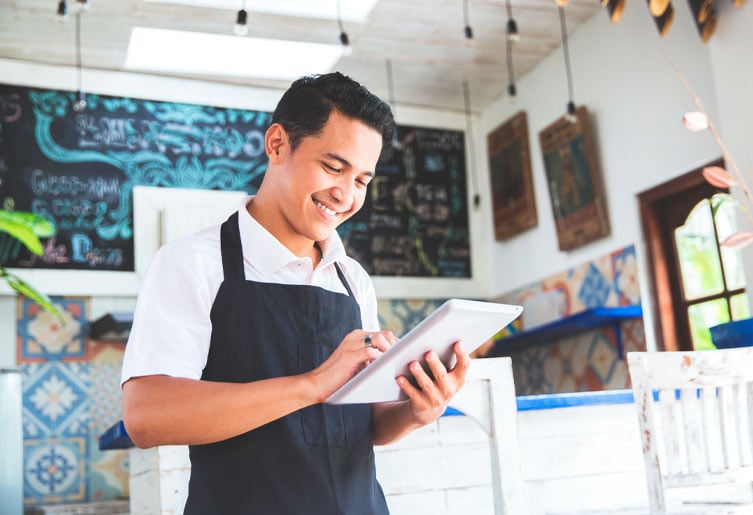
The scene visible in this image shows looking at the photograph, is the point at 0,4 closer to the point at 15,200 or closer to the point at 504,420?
the point at 15,200

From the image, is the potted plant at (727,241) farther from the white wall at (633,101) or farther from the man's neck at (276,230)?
the man's neck at (276,230)

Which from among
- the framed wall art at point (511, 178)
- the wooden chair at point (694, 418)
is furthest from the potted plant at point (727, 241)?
the framed wall art at point (511, 178)

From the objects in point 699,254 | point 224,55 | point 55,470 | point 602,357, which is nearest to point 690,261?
point 699,254

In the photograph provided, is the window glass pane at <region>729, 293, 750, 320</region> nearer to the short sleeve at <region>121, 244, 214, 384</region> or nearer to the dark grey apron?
the dark grey apron

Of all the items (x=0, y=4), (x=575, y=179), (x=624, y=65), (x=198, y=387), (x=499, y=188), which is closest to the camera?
(x=198, y=387)

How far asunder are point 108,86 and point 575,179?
3.20m

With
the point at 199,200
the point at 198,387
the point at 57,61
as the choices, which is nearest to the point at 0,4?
the point at 57,61

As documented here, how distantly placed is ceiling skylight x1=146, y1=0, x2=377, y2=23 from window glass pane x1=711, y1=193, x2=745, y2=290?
228 centimetres

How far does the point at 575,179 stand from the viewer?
18.9ft

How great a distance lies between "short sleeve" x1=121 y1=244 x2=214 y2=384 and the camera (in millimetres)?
1344

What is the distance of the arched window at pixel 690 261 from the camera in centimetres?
479

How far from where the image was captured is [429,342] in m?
1.36

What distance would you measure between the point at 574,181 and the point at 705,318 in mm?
1297

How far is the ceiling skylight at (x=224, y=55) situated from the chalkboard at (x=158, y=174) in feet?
1.06
